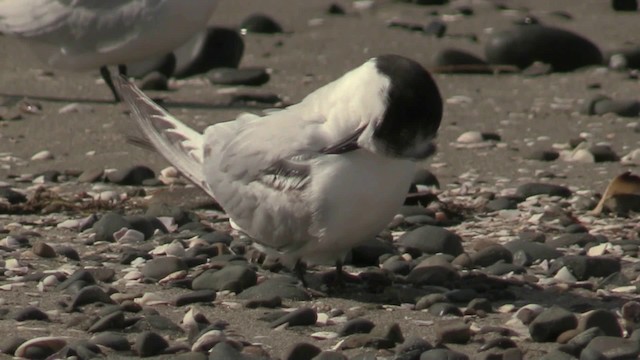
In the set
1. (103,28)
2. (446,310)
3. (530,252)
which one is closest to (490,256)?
(530,252)

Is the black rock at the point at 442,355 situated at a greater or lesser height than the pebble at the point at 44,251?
greater

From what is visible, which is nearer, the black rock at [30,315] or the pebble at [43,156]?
the black rock at [30,315]

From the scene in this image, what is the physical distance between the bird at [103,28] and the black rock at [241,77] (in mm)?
447

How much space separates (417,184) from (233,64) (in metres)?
2.83

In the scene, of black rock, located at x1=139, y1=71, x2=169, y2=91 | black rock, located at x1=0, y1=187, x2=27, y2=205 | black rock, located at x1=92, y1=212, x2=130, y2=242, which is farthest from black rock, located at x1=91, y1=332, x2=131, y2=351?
black rock, located at x1=139, y1=71, x2=169, y2=91

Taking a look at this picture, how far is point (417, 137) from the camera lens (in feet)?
14.1

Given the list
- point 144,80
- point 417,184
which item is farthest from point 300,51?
point 417,184

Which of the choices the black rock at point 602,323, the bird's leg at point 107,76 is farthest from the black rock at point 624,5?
the black rock at point 602,323

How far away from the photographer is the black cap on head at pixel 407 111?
427 centimetres

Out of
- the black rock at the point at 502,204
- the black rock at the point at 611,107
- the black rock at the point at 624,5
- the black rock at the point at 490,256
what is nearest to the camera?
the black rock at the point at 490,256

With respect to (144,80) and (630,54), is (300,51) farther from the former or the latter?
(630,54)

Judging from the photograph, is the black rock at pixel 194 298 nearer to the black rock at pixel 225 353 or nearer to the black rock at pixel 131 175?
the black rock at pixel 225 353

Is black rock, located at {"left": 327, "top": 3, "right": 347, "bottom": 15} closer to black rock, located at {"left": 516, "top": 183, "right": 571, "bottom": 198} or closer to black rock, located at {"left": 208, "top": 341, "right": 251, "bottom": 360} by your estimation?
black rock, located at {"left": 516, "top": 183, "right": 571, "bottom": 198}

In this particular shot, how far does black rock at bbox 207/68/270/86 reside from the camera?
834cm
